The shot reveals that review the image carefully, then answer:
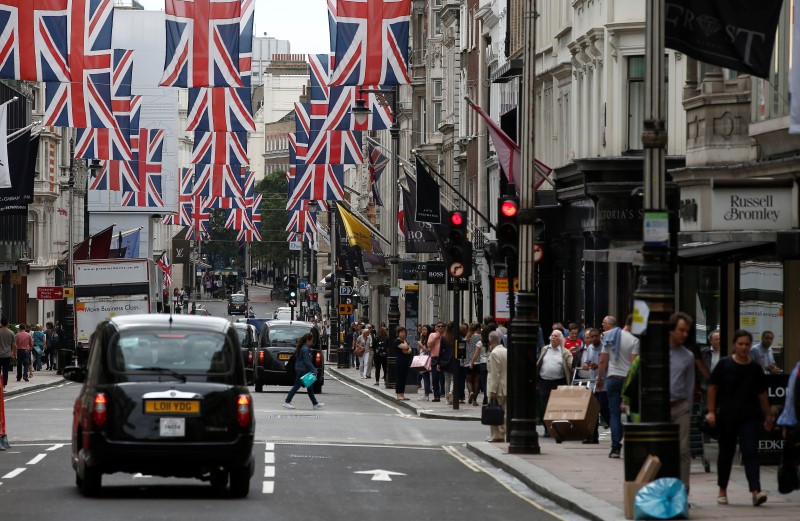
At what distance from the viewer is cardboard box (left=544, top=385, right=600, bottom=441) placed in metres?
24.9

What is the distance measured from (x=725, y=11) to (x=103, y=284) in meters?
39.5

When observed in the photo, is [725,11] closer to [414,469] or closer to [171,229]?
[414,469]

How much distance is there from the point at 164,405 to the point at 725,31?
629 centimetres

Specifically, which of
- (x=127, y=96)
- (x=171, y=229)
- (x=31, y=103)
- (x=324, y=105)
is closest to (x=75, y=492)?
(x=127, y=96)

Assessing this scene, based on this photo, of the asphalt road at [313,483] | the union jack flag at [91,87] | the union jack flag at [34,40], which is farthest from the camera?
the union jack flag at [91,87]

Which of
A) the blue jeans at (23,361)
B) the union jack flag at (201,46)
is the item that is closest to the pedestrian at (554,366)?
the union jack flag at (201,46)

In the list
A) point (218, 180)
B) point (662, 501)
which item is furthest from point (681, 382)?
point (218, 180)

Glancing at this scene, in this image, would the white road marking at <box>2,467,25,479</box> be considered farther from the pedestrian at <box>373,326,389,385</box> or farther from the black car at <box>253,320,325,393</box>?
the pedestrian at <box>373,326,389,385</box>

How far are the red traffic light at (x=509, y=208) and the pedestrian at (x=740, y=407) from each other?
729cm

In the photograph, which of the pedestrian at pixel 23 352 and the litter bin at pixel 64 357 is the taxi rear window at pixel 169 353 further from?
the litter bin at pixel 64 357

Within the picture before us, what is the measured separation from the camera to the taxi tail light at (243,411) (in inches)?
658

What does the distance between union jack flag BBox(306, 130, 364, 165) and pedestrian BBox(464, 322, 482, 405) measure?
1696 centimetres

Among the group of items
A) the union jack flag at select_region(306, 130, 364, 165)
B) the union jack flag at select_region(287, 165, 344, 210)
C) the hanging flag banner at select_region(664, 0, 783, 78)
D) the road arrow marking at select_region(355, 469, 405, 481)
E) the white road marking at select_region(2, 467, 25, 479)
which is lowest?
the road arrow marking at select_region(355, 469, 405, 481)

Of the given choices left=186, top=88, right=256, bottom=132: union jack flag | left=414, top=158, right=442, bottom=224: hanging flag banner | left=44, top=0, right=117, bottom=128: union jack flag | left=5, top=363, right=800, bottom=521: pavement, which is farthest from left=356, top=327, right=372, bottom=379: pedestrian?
left=5, top=363, right=800, bottom=521: pavement
